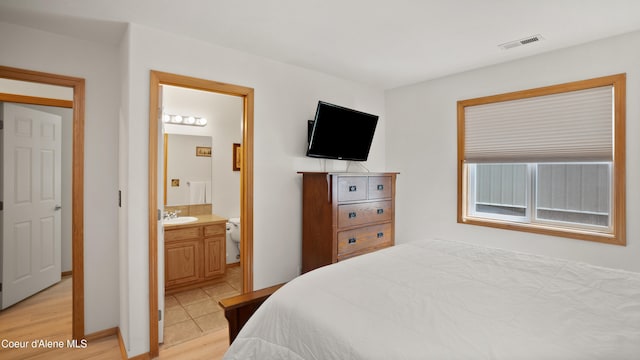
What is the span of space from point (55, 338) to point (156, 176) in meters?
1.65

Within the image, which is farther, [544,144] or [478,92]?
[478,92]

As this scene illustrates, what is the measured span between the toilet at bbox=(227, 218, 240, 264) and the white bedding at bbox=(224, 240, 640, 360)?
280 cm

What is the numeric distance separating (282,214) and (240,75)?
1365mm

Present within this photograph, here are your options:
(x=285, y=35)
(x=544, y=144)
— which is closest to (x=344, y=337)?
(x=285, y=35)

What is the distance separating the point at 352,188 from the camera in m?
2.98

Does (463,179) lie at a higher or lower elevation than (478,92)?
lower

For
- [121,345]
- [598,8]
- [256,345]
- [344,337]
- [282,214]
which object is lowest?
[121,345]

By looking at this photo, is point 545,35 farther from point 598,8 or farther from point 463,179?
point 463,179

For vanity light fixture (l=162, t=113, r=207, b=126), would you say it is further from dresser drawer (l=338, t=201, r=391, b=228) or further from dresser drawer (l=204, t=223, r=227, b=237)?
dresser drawer (l=338, t=201, r=391, b=228)

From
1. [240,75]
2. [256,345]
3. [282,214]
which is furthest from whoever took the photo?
[282,214]

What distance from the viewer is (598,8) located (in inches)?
79.9

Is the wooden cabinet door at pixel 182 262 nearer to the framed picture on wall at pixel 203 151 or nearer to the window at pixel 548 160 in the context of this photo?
the framed picture on wall at pixel 203 151

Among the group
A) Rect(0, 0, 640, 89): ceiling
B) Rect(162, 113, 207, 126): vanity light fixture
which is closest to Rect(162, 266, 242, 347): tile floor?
Rect(162, 113, 207, 126): vanity light fixture

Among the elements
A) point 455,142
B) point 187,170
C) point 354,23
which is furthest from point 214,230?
point 455,142
